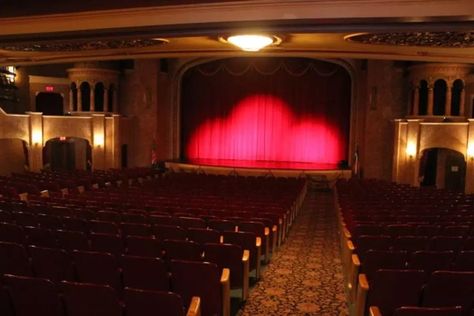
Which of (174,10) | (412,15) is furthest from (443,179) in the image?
(174,10)

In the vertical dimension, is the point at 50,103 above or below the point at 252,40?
below

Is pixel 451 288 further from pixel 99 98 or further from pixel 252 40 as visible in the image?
pixel 99 98

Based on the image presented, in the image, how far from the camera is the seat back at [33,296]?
286cm

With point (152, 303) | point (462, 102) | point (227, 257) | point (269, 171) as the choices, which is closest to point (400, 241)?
point (227, 257)

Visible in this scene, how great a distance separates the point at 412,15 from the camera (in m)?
7.35

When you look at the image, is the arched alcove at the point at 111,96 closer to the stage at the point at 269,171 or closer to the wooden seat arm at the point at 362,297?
the stage at the point at 269,171

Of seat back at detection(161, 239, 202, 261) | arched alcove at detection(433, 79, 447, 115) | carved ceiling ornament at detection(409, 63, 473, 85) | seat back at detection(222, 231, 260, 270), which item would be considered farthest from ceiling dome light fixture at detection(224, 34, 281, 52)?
seat back at detection(161, 239, 202, 261)

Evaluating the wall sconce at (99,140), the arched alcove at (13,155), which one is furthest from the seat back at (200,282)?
the arched alcove at (13,155)

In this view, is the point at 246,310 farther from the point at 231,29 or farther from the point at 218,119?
the point at 218,119

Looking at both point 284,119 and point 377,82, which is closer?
point 377,82

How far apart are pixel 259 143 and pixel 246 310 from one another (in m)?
17.0

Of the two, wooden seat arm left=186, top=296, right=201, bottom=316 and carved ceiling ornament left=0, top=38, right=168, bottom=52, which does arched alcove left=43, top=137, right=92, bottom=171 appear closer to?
carved ceiling ornament left=0, top=38, right=168, bottom=52

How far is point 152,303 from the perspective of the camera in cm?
273

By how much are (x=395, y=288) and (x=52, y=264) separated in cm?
298
